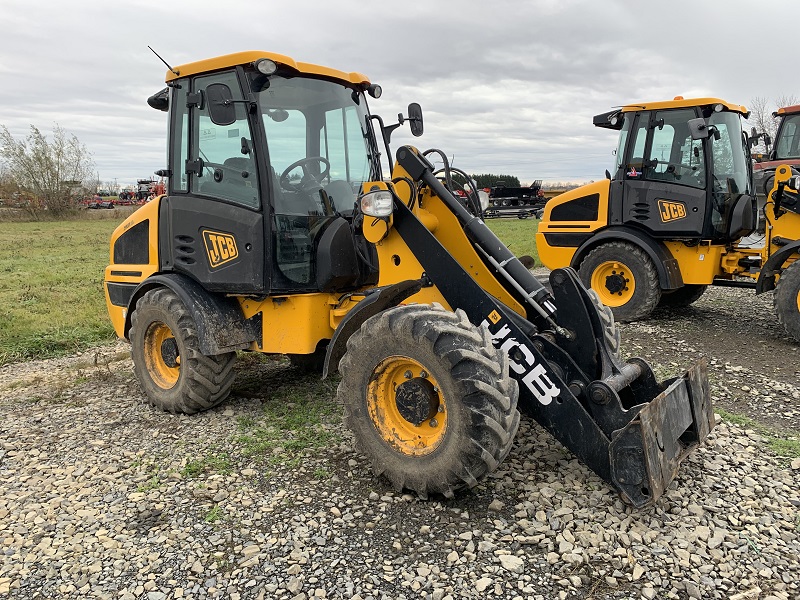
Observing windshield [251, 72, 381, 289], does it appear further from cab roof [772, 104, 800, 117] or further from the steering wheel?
cab roof [772, 104, 800, 117]

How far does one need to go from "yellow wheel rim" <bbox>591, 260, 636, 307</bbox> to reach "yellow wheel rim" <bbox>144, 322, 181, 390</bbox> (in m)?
5.60

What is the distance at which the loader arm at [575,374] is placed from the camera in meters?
3.16

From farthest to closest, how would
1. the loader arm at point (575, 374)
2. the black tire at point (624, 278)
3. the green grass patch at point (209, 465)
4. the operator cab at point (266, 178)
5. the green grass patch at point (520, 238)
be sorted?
the green grass patch at point (520, 238) < the black tire at point (624, 278) < the operator cab at point (266, 178) < the green grass patch at point (209, 465) < the loader arm at point (575, 374)

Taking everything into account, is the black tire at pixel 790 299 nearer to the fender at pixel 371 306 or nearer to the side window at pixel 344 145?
the side window at pixel 344 145

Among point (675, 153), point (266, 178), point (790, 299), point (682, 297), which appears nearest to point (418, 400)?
point (266, 178)

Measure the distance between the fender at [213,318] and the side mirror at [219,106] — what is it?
1.39m

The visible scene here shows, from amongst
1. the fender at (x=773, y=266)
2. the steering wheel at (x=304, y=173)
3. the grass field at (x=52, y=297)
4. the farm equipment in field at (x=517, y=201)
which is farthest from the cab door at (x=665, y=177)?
the farm equipment in field at (x=517, y=201)

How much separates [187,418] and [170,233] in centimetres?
150

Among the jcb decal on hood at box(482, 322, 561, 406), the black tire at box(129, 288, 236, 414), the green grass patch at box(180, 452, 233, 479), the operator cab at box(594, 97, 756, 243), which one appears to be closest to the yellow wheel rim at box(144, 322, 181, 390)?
the black tire at box(129, 288, 236, 414)

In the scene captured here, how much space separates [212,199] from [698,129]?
5592 mm

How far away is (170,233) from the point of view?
17.1 feet

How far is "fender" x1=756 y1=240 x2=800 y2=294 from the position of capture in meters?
7.06

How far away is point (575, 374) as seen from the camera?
362 centimetres

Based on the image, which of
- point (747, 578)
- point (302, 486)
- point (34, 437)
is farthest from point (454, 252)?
point (34, 437)
